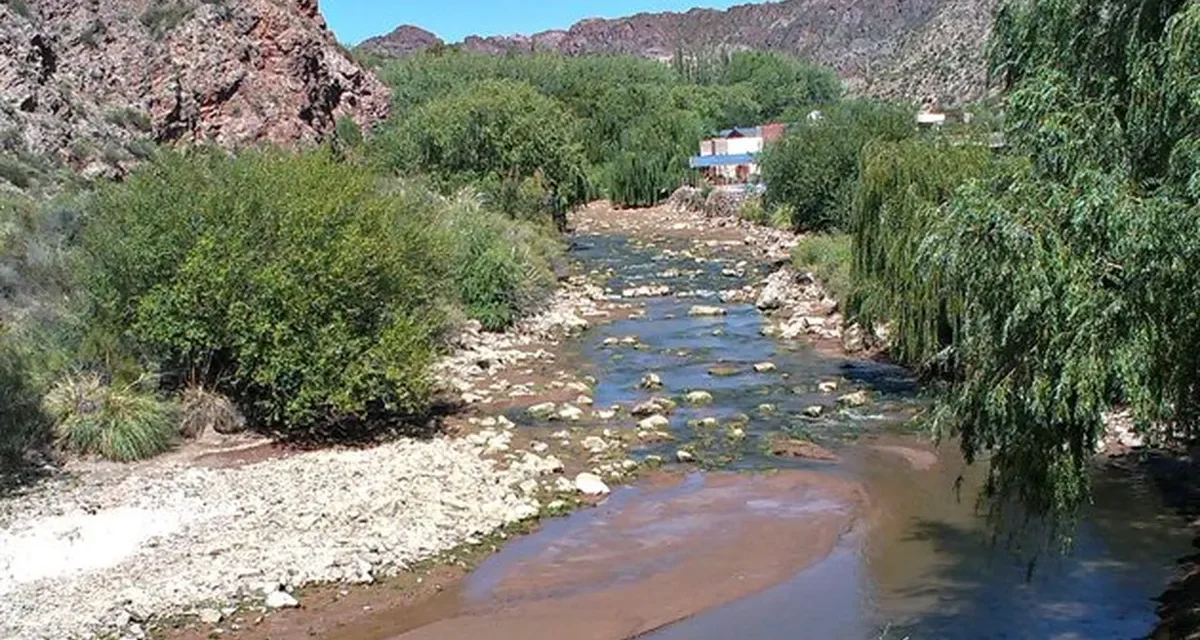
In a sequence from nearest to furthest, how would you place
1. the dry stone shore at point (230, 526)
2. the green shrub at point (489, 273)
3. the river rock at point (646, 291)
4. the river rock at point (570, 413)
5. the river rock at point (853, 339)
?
the dry stone shore at point (230, 526)
the river rock at point (570, 413)
the river rock at point (853, 339)
the green shrub at point (489, 273)
the river rock at point (646, 291)

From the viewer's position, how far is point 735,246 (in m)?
57.4

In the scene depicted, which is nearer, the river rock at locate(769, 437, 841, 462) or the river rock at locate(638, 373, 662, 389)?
the river rock at locate(769, 437, 841, 462)

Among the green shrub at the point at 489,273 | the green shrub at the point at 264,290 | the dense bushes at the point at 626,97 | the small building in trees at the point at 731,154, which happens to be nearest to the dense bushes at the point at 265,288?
the green shrub at the point at 264,290

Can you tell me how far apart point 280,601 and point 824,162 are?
135ft

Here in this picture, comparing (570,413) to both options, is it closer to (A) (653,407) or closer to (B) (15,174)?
(A) (653,407)

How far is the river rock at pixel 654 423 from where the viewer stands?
22938 mm

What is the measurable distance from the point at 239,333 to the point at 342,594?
24.5ft

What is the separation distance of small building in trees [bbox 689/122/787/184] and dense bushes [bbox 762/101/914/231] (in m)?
28.3

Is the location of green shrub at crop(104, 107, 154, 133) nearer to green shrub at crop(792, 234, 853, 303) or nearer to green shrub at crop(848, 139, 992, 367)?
green shrub at crop(792, 234, 853, 303)

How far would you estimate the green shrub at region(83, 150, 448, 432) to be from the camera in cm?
2025

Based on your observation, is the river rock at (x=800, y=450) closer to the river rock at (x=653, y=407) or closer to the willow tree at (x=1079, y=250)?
the river rock at (x=653, y=407)

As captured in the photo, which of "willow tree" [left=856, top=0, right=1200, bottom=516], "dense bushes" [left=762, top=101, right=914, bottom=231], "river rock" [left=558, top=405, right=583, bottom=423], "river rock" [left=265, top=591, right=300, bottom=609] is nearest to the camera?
"willow tree" [left=856, top=0, right=1200, bottom=516]

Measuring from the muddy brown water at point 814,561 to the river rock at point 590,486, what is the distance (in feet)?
0.85

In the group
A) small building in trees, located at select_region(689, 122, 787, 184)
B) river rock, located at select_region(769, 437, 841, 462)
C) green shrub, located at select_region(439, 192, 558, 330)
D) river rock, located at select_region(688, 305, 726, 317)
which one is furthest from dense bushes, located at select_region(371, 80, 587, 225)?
small building in trees, located at select_region(689, 122, 787, 184)
